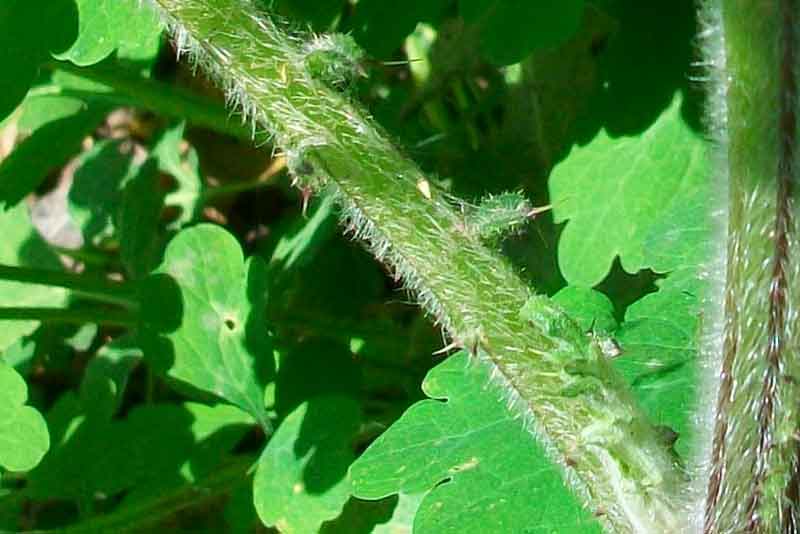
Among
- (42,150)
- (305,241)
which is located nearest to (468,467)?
(305,241)

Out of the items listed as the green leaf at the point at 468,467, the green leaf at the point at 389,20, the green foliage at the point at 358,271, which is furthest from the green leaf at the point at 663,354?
the green leaf at the point at 389,20

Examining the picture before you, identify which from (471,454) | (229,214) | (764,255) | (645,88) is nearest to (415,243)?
(471,454)

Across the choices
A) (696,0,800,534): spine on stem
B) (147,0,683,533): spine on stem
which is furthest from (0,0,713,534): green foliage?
(696,0,800,534): spine on stem

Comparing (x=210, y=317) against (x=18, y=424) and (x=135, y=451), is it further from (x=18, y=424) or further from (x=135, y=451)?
(x=18, y=424)

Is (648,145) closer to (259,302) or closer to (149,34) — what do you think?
(259,302)

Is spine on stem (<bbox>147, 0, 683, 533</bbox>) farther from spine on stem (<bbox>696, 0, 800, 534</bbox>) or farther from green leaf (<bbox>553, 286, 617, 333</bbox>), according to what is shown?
green leaf (<bbox>553, 286, 617, 333</bbox>)
